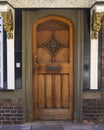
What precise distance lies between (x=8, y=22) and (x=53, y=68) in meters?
1.38

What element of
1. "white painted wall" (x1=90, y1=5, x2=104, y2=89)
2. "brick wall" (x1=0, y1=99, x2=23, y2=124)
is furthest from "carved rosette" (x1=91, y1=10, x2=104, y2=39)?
"brick wall" (x1=0, y1=99, x2=23, y2=124)

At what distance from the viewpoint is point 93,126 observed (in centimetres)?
700

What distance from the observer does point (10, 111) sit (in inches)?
279

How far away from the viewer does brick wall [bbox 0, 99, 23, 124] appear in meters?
7.08

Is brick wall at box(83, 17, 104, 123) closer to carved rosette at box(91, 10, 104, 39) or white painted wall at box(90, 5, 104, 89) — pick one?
white painted wall at box(90, 5, 104, 89)

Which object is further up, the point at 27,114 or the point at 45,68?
the point at 45,68

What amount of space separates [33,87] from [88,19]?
1.85 m

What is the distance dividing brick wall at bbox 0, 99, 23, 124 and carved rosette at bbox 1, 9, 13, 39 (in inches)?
54.0

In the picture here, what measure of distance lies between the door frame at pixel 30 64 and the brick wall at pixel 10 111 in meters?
0.11

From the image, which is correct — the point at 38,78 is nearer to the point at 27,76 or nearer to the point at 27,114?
the point at 27,76

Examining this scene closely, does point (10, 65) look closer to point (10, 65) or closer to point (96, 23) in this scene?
point (10, 65)

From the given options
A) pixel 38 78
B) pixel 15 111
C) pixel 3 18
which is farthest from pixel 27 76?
pixel 3 18

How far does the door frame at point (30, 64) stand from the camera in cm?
699

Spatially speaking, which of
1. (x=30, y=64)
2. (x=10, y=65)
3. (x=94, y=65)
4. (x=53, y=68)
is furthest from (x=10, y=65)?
(x=94, y=65)
